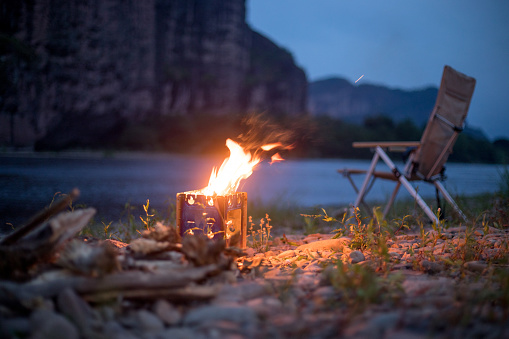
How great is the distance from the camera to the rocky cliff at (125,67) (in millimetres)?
8369

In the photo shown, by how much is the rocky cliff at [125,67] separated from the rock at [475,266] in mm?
3861

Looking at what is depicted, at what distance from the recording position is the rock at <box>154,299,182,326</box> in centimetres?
156

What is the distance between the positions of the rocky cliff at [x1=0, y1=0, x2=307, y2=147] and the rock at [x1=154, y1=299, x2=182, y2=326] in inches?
171

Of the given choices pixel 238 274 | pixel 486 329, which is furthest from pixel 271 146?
pixel 486 329

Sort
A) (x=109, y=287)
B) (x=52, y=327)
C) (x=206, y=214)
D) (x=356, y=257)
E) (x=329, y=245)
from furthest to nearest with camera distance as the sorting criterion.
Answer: (x=329, y=245) → (x=206, y=214) → (x=356, y=257) → (x=109, y=287) → (x=52, y=327)

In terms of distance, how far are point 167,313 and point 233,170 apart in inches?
70.2

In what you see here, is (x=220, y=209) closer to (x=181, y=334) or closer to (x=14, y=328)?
(x=181, y=334)

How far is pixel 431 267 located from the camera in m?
2.34

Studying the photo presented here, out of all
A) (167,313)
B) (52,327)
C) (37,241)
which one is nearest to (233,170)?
(37,241)

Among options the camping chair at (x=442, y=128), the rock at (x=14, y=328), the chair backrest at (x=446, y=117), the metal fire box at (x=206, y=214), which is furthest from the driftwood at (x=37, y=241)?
the chair backrest at (x=446, y=117)

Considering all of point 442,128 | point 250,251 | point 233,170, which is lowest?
point 250,251

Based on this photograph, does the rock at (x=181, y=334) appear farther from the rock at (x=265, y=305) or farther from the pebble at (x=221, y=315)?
the rock at (x=265, y=305)

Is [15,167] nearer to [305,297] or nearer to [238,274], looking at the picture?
[238,274]

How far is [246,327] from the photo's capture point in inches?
57.9
